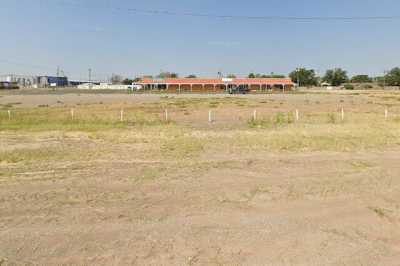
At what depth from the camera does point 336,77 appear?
15400cm

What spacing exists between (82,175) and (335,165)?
5996 millimetres

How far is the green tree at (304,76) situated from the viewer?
151000mm

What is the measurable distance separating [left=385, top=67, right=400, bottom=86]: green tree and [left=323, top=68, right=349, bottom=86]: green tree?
52.8 feet

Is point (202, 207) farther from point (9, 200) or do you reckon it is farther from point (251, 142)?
point (251, 142)

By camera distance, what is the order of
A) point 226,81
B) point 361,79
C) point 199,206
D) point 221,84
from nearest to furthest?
point 199,206 → point 221,84 → point 226,81 → point 361,79

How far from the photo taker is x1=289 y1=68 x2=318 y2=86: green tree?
15100 centimetres

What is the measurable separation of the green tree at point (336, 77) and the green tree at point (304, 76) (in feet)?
23.3

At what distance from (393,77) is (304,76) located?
34.9 m

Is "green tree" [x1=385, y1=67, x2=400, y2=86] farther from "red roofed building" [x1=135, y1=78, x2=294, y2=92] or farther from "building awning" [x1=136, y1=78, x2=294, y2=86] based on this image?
"building awning" [x1=136, y1=78, x2=294, y2=86]

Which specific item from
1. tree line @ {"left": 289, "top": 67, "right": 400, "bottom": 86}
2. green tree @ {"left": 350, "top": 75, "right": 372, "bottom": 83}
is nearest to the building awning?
tree line @ {"left": 289, "top": 67, "right": 400, "bottom": 86}

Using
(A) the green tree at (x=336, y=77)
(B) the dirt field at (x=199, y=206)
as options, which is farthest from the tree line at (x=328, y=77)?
(B) the dirt field at (x=199, y=206)

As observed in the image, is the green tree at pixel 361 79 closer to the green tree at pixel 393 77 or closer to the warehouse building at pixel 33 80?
A: the green tree at pixel 393 77

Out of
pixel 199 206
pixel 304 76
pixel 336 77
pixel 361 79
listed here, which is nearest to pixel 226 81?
pixel 304 76

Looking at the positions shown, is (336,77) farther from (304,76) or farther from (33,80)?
(33,80)
